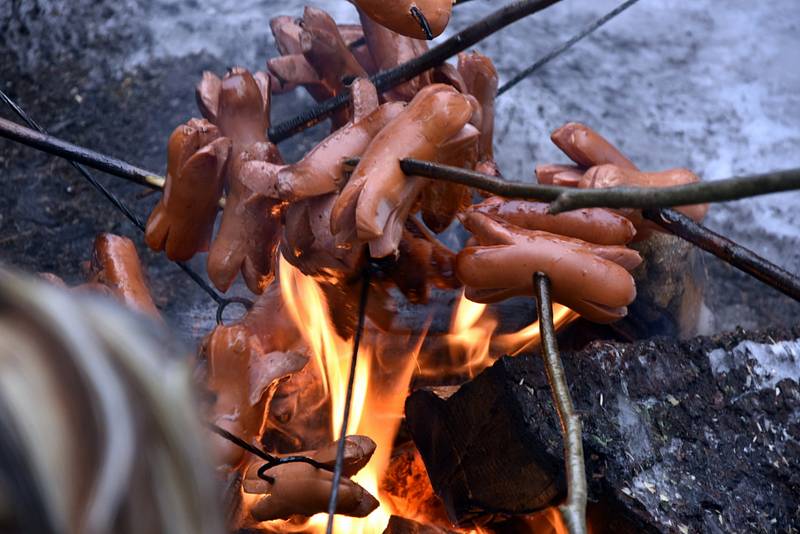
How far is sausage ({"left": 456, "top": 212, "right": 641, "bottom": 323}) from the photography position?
149 centimetres

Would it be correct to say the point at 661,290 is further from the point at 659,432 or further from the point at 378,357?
the point at 378,357

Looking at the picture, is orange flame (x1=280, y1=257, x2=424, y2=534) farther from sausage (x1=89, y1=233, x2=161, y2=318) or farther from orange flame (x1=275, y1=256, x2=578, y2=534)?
sausage (x1=89, y1=233, x2=161, y2=318)

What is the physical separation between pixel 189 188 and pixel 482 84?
746 millimetres

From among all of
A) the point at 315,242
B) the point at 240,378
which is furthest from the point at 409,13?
the point at 240,378

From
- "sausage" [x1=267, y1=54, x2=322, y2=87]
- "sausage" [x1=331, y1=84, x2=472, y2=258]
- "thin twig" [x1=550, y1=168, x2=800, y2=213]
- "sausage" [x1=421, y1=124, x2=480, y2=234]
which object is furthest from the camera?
"sausage" [x1=267, y1=54, x2=322, y2=87]

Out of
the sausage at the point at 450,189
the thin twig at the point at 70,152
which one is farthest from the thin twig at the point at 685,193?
the thin twig at the point at 70,152

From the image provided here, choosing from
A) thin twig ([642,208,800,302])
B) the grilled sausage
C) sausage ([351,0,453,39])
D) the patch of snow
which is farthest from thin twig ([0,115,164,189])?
the patch of snow

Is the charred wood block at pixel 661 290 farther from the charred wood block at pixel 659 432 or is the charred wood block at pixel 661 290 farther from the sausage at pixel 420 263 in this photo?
the sausage at pixel 420 263

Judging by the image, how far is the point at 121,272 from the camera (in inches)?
80.1

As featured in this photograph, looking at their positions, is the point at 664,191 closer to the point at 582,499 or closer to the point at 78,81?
the point at 582,499

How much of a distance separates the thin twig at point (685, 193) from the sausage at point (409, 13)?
1.93ft

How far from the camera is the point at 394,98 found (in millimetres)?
2033

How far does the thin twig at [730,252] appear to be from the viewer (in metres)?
1.45

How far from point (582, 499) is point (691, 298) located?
1.21 meters
